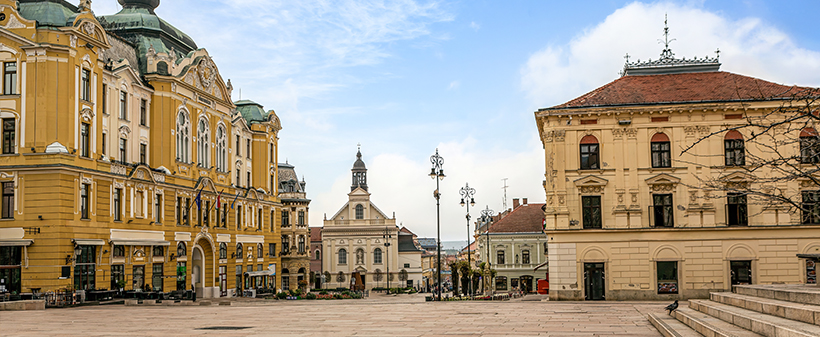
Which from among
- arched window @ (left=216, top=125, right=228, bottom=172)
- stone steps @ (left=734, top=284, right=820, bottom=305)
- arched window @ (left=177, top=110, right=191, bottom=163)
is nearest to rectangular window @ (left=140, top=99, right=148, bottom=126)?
arched window @ (left=177, top=110, right=191, bottom=163)

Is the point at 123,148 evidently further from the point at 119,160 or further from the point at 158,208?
the point at 158,208

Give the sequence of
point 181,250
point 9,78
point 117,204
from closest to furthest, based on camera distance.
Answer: point 9,78 → point 117,204 → point 181,250

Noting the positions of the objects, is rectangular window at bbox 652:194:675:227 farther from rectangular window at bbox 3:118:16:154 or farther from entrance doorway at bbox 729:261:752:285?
rectangular window at bbox 3:118:16:154

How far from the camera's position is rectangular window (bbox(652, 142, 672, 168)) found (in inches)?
1497

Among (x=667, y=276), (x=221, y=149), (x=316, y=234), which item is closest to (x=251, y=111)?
(x=221, y=149)

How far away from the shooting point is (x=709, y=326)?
539 inches

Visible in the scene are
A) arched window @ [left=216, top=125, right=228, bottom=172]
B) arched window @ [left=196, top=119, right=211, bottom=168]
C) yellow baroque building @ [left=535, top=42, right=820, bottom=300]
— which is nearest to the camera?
yellow baroque building @ [left=535, top=42, right=820, bottom=300]

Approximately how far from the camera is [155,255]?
45.3m

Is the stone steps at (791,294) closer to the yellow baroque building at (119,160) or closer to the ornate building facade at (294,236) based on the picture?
the yellow baroque building at (119,160)

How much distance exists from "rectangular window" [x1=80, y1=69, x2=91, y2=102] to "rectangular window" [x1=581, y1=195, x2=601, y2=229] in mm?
26479

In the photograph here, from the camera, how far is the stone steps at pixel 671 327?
14.6m

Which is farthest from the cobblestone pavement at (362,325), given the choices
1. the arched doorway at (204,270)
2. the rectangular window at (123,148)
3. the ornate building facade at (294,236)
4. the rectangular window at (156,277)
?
the ornate building facade at (294,236)

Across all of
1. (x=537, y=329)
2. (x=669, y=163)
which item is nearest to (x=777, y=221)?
(x=669, y=163)

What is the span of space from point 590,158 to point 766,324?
27.6 meters
